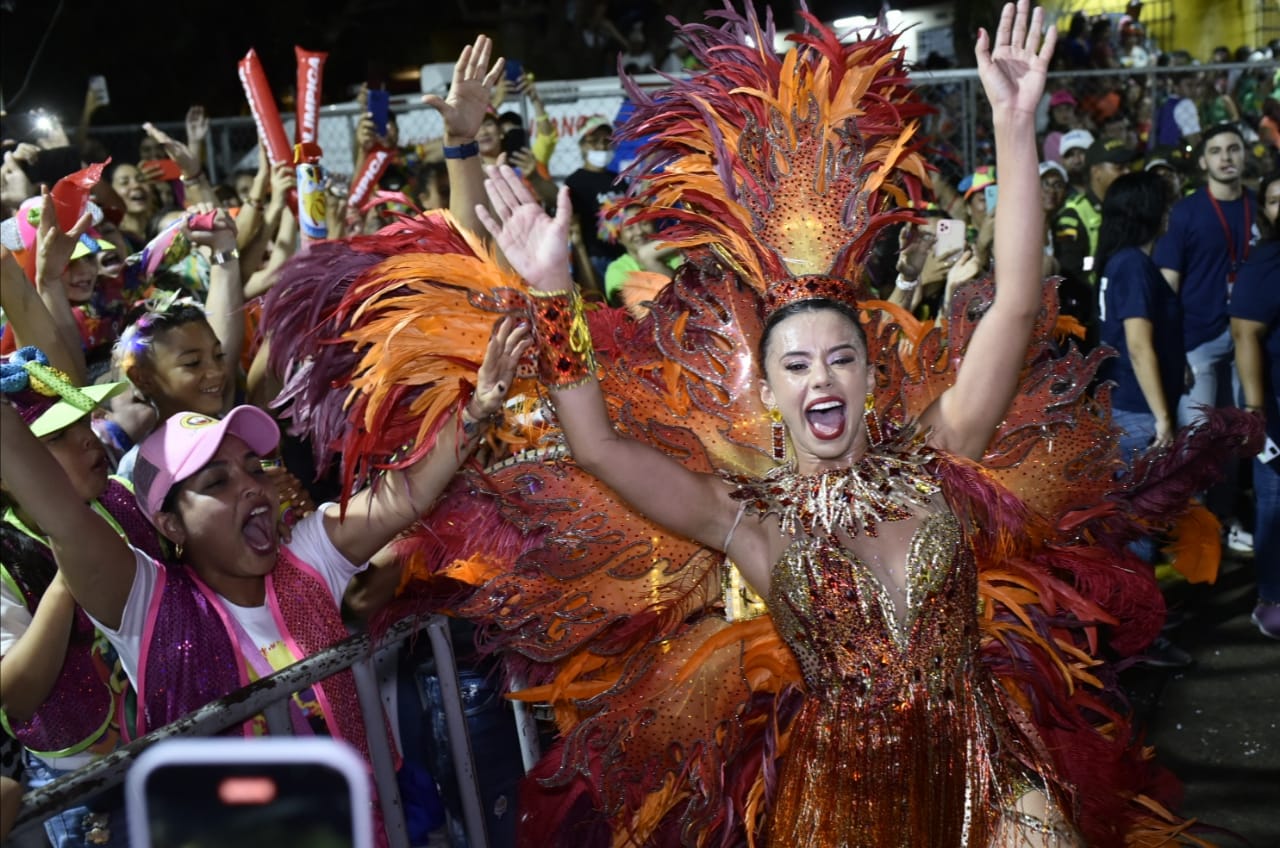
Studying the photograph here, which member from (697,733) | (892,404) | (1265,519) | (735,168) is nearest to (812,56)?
(735,168)

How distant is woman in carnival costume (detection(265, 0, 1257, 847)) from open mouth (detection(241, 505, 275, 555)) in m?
0.24

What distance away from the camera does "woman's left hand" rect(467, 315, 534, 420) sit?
268cm

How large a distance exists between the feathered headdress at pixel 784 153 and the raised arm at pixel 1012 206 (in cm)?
29

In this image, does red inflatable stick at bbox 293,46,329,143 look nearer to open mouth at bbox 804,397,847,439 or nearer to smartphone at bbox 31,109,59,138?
smartphone at bbox 31,109,59,138

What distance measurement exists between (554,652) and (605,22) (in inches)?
611

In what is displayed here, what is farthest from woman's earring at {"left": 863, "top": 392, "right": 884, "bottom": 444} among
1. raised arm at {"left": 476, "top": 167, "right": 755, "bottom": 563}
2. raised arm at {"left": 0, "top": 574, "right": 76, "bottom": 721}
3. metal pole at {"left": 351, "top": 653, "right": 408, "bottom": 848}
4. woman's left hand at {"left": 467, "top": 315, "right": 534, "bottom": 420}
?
raised arm at {"left": 0, "top": 574, "right": 76, "bottom": 721}

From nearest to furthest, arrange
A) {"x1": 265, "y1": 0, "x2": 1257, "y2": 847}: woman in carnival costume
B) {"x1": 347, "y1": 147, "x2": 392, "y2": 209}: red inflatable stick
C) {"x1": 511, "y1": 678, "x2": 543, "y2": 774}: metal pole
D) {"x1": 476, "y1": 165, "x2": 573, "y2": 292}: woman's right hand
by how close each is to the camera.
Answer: {"x1": 476, "y1": 165, "x2": 573, "y2": 292}: woman's right hand → {"x1": 265, "y1": 0, "x2": 1257, "y2": 847}: woman in carnival costume → {"x1": 511, "y1": 678, "x2": 543, "y2": 774}: metal pole → {"x1": 347, "y1": 147, "x2": 392, "y2": 209}: red inflatable stick

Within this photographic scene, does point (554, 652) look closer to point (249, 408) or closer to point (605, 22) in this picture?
point (249, 408)

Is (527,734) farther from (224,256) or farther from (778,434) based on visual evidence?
(224,256)

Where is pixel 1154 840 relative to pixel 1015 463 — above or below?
below

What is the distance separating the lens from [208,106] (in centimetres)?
1772

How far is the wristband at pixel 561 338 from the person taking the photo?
2619 millimetres

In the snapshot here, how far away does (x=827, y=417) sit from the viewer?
2.80 meters

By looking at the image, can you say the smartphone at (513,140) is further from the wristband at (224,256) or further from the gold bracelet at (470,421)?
the gold bracelet at (470,421)
